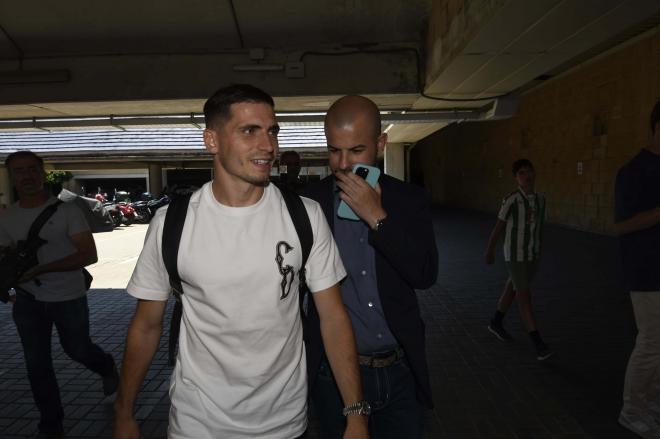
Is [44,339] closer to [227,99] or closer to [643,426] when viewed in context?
[227,99]

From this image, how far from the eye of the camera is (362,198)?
1.86 m

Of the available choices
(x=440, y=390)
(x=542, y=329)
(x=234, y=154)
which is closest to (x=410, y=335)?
(x=234, y=154)

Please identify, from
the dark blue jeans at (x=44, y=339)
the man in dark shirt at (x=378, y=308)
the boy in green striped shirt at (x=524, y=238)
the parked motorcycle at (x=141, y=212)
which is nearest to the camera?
the man in dark shirt at (x=378, y=308)

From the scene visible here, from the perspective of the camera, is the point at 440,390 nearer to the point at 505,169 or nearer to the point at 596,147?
the point at 596,147

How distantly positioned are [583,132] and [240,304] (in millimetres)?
15353

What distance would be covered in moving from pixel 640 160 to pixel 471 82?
10.7 ft

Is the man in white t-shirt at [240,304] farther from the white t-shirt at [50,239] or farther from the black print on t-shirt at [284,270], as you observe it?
the white t-shirt at [50,239]

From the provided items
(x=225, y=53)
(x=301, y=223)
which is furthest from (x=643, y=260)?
(x=225, y=53)

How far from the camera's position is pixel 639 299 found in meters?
3.21

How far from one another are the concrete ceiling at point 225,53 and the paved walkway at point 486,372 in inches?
118

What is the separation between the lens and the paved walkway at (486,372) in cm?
361

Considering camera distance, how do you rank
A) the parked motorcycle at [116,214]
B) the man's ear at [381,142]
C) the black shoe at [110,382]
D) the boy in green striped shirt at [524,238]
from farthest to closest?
the parked motorcycle at [116,214] → the boy in green striped shirt at [524,238] → the black shoe at [110,382] → the man's ear at [381,142]

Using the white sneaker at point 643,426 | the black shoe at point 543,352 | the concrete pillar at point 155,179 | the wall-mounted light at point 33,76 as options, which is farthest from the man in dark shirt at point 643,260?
the concrete pillar at point 155,179

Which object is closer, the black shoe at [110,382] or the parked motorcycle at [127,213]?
the black shoe at [110,382]
